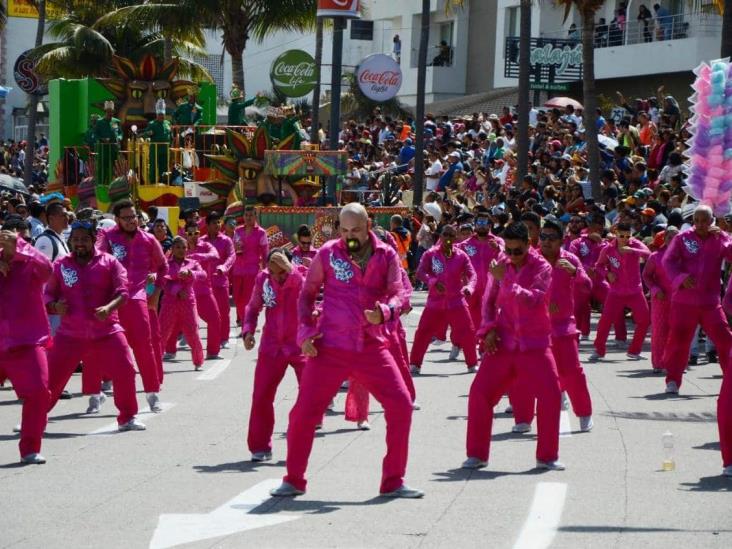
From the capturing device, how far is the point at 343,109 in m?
52.1

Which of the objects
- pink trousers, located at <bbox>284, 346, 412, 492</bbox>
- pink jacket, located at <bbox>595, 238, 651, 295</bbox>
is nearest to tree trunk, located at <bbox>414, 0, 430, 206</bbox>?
pink jacket, located at <bbox>595, 238, 651, 295</bbox>

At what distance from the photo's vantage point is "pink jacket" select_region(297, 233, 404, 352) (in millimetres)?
9469

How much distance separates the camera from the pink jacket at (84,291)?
12.1 meters

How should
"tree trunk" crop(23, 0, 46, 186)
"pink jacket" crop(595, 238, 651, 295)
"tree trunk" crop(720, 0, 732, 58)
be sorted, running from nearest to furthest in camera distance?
"pink jacket" crop(595, 238, 651, 295), "tree trunk" crop(720, 0, 732, 58), "tree trunk" crop(23, 0, 46, 186)

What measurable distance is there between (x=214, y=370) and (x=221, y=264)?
8.33 ft

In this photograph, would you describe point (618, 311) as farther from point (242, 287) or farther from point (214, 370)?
point (242, 287)

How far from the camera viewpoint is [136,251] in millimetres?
14094

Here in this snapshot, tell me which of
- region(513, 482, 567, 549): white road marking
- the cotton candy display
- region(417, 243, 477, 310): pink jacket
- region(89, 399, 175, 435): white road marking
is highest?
the cotton candy display

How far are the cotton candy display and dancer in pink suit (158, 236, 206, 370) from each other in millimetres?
6307

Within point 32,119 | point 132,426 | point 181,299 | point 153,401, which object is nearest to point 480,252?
point 181,299

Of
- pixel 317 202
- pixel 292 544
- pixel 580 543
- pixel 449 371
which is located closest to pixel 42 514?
pixel 292 544

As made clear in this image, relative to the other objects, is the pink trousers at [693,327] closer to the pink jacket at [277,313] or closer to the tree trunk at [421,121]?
the pink jacket at [277,313]

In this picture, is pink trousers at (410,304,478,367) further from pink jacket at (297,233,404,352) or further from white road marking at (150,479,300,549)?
white road marking at (150,479,300,549)

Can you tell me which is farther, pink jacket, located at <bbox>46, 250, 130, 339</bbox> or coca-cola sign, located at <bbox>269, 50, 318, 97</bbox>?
coca-cola sign, located at <bbox>269, 50, 318, 97</bbox>
